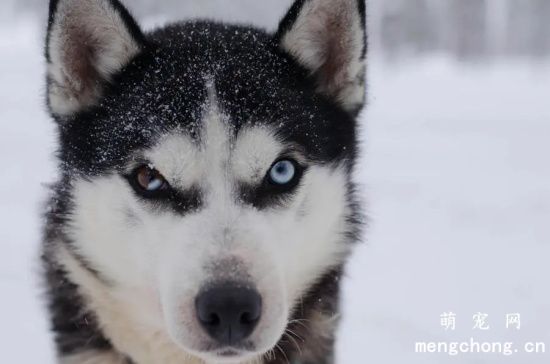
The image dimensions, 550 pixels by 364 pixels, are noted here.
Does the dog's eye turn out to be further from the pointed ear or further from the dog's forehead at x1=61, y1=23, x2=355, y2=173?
the pointed ear

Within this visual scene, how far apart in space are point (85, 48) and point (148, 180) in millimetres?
634

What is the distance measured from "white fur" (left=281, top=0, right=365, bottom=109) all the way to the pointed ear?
2.01ft

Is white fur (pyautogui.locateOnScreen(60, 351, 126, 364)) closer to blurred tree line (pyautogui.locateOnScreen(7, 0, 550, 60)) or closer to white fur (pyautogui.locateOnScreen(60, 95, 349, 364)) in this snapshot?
white fur (pyautogui.locateOnScreen(60, 95, 349, 364))

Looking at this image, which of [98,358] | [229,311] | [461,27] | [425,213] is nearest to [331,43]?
[229,311]

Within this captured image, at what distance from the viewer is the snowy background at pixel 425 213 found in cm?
425

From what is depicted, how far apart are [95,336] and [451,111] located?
11.9m

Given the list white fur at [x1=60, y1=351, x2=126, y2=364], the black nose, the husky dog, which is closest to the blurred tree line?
the husky dog

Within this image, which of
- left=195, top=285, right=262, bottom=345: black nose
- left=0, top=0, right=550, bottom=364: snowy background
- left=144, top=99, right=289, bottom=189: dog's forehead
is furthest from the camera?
left=0, top=0, right=550, bottom=364: snowy background

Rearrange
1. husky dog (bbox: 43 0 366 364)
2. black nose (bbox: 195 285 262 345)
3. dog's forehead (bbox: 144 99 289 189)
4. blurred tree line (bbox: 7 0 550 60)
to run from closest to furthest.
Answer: black nose (bbox: 195 285 262 345), husky dog (bbox: 43 0 366 364), dog's forehead (bbox: 144 99 289 189), blurred tree line (bbox: 7 0 550 60)

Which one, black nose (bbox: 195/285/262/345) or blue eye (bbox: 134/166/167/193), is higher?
blue eye (bbox: 134/166/167/193)

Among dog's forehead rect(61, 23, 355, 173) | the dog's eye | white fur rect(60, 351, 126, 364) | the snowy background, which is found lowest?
the snowy background

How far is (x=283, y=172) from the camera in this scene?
8.41 ft

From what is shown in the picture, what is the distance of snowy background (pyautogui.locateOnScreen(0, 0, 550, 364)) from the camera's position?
4250mm

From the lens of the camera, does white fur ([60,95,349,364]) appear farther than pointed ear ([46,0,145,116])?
No
